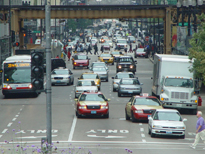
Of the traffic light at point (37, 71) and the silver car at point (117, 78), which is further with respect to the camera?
the silver car at point (117, 78)

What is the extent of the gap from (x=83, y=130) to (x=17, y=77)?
1488 cm

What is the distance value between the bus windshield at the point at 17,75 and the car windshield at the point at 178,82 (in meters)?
10.8

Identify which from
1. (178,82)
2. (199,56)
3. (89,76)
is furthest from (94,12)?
(199,56)

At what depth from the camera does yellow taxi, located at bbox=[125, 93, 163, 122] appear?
A: 2612 cm

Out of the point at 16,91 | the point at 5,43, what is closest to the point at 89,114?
the point at 16,91

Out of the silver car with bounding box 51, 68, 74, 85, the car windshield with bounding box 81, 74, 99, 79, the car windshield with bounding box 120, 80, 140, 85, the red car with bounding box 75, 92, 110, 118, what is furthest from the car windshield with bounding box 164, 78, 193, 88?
the silver car with bounding box 51, 68, 74, 85

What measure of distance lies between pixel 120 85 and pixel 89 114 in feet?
38.2

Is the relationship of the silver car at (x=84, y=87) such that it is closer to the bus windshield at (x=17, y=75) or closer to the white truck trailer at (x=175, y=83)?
the bus windshield at (x=17, y=75)

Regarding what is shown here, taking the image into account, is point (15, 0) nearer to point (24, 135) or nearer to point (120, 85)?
point (120, 85)

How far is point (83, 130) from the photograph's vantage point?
2412cm

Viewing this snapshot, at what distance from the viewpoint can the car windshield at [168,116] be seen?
22422mm

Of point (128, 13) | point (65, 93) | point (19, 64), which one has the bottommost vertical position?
point (65, 93)

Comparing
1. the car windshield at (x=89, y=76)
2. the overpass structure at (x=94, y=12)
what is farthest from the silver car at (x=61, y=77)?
the overpass structure at (x=94, y=12)

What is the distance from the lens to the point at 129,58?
5962cm
